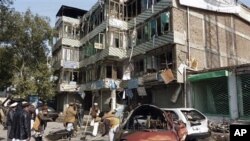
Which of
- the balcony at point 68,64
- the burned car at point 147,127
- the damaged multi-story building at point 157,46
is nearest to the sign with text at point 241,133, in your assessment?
the burned car at point 147,127

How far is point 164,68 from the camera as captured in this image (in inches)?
970

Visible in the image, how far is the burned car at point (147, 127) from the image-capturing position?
8.02 meters

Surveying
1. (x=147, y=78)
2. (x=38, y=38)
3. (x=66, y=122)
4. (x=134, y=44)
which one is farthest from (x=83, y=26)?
(x=66, y=122)

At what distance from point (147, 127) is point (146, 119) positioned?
333 mm

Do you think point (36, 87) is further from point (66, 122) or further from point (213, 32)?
point (66, 122)

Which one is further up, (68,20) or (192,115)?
(68,20)

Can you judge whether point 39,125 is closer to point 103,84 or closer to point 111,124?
point 111,124

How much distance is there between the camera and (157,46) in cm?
2516

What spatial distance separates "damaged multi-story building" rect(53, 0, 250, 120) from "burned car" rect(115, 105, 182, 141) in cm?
1336

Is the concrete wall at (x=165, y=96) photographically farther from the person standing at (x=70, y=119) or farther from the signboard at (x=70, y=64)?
the signboard at (x=70, y=64)

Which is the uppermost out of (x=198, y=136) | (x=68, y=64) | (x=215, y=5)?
(x=215, y=5)

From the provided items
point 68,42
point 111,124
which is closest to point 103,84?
point 68,42

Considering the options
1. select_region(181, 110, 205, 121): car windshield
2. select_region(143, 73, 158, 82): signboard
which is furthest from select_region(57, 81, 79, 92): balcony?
select_region(181, 110, 205, 121): car windshield

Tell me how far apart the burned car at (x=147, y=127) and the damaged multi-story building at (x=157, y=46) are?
43.8 ft
